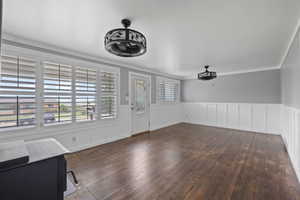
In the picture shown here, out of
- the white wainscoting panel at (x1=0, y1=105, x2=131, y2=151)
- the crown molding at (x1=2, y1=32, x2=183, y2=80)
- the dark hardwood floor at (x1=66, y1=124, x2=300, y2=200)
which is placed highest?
the crown molding at (x1=2, y1=32, x2=183, y2=80)

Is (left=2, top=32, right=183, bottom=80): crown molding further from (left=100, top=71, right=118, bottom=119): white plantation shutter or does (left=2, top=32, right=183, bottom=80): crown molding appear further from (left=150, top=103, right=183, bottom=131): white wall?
(left=150, top=103, right=183, bottom=131): white wall

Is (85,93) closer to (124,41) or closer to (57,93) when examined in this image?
(57,93)

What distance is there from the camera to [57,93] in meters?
2.88

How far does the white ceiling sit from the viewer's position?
1.58m

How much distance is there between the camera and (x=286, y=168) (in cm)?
238

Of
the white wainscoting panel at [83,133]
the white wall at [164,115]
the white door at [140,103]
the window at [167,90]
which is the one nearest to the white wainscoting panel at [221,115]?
the white wall at [164,115]

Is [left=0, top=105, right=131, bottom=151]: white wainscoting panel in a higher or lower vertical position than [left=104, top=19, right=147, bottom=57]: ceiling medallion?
lower

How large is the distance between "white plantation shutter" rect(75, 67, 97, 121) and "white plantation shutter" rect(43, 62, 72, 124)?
0.57ft

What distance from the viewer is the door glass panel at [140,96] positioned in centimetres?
471

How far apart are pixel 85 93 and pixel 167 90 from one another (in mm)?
3621

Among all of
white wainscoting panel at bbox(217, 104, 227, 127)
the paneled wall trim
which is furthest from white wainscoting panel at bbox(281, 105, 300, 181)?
white wainscoting panel at bbox(217, 104, 227, 127)

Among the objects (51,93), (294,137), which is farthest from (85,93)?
(294,137)

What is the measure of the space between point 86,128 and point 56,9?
2476mm

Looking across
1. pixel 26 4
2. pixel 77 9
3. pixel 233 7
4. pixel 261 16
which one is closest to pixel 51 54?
pixel 26 4
